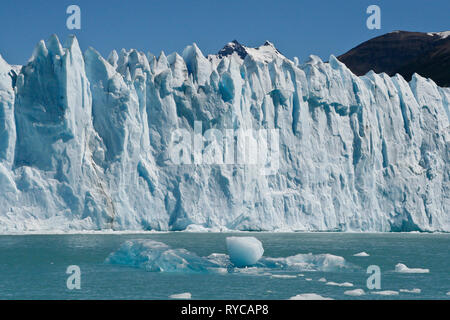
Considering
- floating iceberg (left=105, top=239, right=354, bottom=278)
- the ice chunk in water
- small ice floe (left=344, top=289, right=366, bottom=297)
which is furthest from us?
floating iceberg (left=105, top=239, right=354, bottom=278)

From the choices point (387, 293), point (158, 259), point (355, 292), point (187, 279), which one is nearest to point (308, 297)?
point (355, 292)

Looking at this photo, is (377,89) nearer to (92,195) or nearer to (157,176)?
(157,176)

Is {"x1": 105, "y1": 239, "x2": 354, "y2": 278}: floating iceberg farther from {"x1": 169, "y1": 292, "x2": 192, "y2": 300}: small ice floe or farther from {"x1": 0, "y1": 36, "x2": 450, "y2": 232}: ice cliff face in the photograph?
{"x1": 0, "y1": 36, "x2": 450, "y2": 232}: ice cliff face

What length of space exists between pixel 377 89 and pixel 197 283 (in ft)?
110

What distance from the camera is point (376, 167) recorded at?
1804 inches

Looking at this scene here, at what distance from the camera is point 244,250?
2003 centimetres

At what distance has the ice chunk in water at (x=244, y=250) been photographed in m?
19.8

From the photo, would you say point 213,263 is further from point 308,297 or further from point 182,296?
point 308,297

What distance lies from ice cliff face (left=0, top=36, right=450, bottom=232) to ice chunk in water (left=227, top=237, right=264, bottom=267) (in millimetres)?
18710

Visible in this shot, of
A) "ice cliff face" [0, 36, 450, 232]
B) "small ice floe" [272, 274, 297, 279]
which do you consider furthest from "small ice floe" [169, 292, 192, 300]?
"ice cliff face" [0, 36, 450, 232]

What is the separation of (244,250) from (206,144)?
22738mm

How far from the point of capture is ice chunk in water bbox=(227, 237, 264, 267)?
1975 cm
